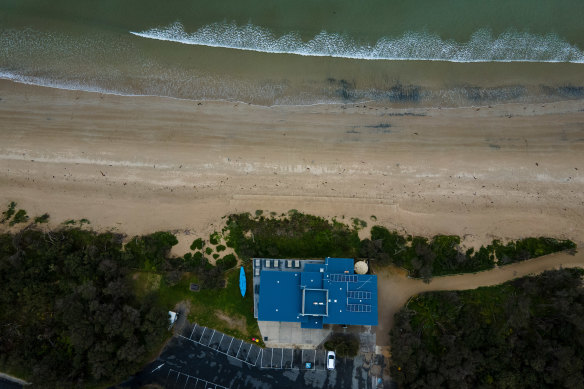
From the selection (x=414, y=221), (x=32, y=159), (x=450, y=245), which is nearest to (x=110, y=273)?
(x=32, y=159)

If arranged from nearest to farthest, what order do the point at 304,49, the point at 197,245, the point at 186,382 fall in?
the point at 186,382 → the point at 197,245 → the point at 304,49

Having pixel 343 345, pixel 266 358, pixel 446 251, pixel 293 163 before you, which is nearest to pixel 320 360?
pixel 343 345

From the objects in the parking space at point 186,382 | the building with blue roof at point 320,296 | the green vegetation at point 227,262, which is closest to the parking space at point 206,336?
the parking space at point 186,382

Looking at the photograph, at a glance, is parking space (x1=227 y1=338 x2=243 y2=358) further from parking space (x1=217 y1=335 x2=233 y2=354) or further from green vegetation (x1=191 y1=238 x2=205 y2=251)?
green vegetation (x1=191 y1=238 x2=205 y2=251)

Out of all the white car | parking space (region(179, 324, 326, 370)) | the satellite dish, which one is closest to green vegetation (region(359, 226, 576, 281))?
the satellite dish

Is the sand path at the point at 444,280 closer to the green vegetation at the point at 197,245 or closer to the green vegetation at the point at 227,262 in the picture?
the green vegetation at the point at 227,262

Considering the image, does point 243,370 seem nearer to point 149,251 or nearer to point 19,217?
point 149,251

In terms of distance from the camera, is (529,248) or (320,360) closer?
(320,360)
